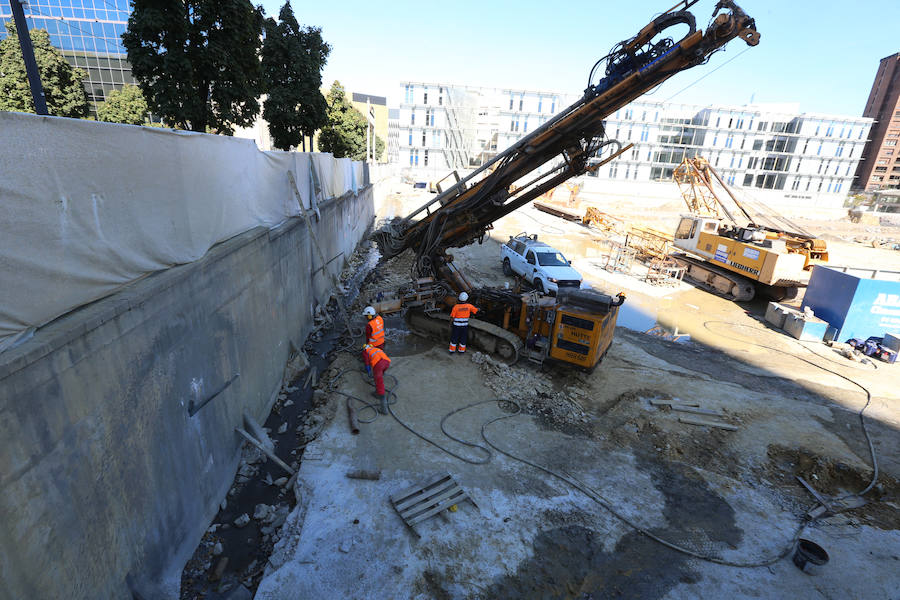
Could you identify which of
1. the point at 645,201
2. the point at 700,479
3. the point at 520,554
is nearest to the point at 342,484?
the point at 520,554

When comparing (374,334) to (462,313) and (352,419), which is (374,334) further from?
(462,313)

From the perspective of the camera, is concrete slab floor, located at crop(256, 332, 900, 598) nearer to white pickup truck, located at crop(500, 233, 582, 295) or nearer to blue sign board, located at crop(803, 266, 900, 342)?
blue sign board, located at crop(803, 266, 900, 342)

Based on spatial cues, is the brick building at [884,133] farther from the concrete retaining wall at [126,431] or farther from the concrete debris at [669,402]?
the concrete retaining wall at [126,431]

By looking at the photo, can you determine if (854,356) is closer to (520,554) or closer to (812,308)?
(812,308)

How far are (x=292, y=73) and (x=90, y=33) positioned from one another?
33578mm

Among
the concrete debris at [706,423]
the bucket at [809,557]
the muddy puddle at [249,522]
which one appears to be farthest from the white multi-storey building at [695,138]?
the bucket at [809,557]

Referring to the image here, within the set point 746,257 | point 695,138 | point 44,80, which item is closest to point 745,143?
point 695,138

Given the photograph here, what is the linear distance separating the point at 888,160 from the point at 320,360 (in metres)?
94.7

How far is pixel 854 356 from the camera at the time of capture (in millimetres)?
11477

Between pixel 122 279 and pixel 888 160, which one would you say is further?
pixel 888 160

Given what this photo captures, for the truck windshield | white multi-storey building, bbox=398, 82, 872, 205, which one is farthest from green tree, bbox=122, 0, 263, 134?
white multi-storey building, bbox=398, 82, 872, 205

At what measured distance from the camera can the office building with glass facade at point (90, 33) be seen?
33.7 metres

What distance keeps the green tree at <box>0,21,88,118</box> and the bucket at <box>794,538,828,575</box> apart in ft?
80.1

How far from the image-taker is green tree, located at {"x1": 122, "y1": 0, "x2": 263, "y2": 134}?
8.41 m
